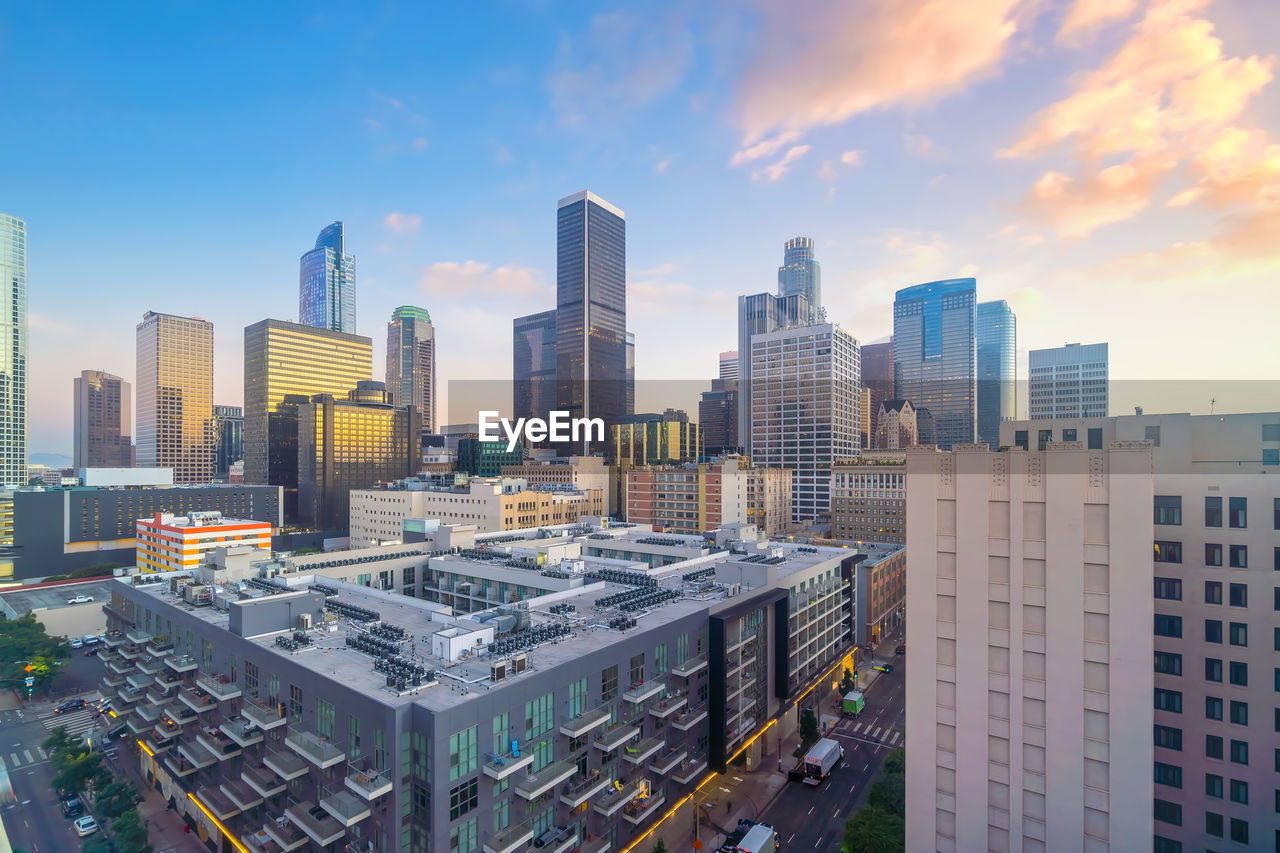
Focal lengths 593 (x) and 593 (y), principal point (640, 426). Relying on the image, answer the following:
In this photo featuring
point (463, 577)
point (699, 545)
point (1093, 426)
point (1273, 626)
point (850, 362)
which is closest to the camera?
point (1273, 626)

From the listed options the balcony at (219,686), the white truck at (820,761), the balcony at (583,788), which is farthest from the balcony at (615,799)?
the balcony at (219,686)

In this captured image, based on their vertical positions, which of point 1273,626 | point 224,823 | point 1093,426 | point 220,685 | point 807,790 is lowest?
point 807,790

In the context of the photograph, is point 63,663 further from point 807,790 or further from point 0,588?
point 807,790

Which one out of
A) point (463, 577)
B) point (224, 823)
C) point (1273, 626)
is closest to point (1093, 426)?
point (1273, 626)

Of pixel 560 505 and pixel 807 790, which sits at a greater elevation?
pixel 560 505

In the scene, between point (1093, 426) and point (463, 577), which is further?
point (463, 577)

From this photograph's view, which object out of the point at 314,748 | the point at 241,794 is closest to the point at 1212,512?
the point at 314,748

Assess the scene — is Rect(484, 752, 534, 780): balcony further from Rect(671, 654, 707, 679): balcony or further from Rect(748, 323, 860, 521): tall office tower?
Rect(748, 323, 860, 521): tall office tower

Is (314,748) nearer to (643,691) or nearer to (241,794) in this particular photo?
(241,794)
